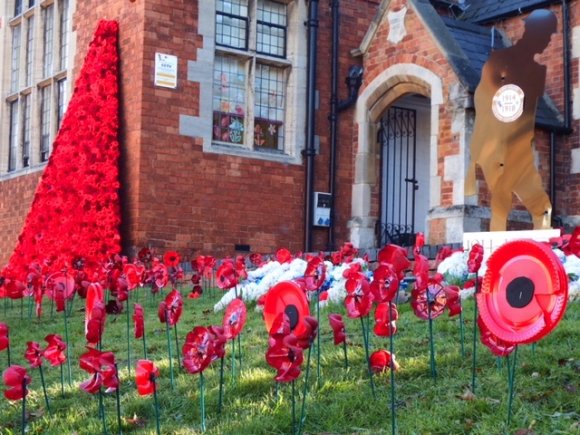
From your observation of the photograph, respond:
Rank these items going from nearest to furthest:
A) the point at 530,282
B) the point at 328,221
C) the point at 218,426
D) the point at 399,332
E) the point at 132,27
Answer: the point at 530,282
the point at 218,426
the point at 399,332
the point at 132,27
the point at 328,221

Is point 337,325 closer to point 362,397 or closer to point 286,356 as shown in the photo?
point 362,397

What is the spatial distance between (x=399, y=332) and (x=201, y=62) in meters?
7.99

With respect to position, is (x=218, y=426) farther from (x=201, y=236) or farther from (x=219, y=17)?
(x=219, y=17)

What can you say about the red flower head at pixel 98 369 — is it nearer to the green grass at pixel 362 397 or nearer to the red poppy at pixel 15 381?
the red poppy at pixel 15 381

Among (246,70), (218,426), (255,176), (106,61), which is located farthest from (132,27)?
(218,426)

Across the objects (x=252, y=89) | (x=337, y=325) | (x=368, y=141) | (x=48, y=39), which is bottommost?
(x=337, y=325)

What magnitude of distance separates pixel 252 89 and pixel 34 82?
4.39 meters

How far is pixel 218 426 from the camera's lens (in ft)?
17.0

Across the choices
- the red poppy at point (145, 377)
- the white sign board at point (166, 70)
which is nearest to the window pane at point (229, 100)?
the white sign board at point (166, 70)

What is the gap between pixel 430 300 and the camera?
18.9 feet

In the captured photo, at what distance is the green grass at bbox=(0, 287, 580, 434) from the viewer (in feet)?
15.8

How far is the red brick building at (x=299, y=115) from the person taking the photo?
13.9m

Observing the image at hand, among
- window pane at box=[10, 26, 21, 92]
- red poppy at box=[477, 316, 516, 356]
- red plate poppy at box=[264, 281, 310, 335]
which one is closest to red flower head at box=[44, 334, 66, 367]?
red plate poppy at box=[264, 281, 310, 335]

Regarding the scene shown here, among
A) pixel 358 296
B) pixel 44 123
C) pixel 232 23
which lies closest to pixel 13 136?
pixel 44 123
